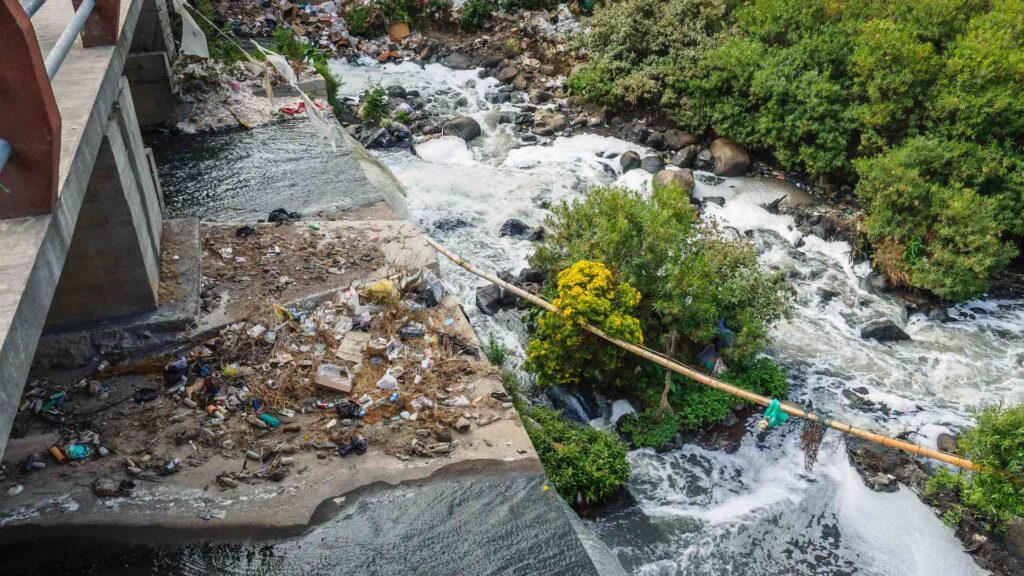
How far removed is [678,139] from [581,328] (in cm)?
645

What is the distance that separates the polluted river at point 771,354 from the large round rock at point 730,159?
21 centimetres

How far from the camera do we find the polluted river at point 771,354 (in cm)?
559

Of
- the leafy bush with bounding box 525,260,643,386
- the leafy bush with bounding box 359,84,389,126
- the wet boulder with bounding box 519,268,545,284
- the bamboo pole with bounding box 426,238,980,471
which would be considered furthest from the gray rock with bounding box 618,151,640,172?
the bamboo pole with bounding box 426,238,980,471

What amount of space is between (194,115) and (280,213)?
358cm

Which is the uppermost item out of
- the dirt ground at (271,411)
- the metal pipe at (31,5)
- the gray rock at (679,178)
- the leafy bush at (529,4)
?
the metal pipe at (31,5)

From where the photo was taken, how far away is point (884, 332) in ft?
26.7

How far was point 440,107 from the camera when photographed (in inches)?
516

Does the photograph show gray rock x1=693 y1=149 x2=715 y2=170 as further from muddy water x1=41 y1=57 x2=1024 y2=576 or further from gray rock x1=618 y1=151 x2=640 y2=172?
gray rock x1=618 y1=151 x2=640 y2=172

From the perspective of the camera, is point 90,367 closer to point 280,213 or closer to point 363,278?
point 363,278

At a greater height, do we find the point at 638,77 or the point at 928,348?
the point at 638,77

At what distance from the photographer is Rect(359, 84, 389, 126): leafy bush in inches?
464

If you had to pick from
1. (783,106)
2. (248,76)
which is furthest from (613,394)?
(248,76)

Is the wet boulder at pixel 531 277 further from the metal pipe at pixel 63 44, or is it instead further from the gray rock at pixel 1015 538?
the metal pipe at pixel 63 44

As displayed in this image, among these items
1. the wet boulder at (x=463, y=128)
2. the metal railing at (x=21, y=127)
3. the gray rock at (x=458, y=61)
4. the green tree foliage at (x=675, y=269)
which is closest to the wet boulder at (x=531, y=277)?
the green tree foliage at (x=675, y=269)
